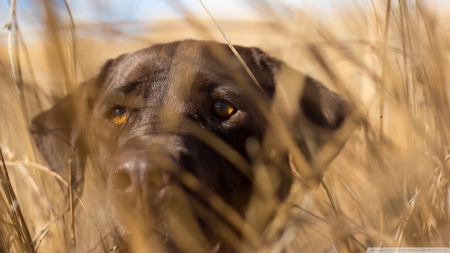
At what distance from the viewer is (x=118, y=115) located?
2496mm

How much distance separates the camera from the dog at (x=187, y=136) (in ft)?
5.57

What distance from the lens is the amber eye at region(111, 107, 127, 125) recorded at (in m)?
2.46

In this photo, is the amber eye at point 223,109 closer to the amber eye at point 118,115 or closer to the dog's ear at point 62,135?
the amber eye at point 118,115

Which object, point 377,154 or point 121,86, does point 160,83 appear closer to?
point 121,86

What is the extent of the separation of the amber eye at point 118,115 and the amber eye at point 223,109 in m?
0.52

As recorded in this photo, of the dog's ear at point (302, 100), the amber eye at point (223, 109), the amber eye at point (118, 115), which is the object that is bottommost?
the dog's ear at point (302, 100)

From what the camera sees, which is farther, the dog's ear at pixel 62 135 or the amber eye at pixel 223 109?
the dog's ear at pixel 62 135

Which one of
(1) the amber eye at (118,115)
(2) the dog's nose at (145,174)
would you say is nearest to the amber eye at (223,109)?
(1) the amber eye at (118,115)

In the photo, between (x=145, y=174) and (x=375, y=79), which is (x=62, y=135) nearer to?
(x=145, y=174)

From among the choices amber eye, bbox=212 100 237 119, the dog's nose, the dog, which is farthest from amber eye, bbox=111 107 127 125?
the dog's nose

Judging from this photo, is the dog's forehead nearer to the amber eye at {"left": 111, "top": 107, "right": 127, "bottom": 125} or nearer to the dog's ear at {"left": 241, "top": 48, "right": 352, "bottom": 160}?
the amber eye at {"left": 111, "top": 107, "right": 127, "bottom": 125}

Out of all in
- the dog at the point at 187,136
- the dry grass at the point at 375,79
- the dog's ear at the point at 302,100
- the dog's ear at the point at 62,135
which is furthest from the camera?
the dog's ear at the point at 62,135

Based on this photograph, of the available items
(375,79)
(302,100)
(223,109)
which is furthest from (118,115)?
(375,79)

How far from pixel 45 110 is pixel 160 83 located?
946mm
